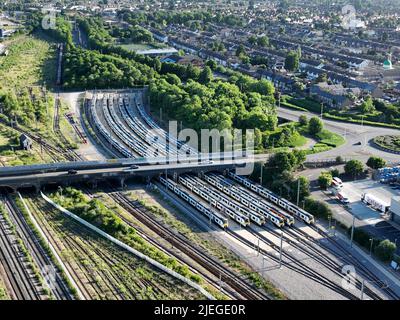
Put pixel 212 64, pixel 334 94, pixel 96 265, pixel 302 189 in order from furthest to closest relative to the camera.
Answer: pixel 212 64 → pixel 334 94 → pixel 302 189 → pixel 96 265

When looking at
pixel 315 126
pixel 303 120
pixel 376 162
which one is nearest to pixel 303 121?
pixel 303 120

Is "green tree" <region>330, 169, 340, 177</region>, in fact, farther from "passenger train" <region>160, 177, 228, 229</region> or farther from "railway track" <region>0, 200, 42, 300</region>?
"railway track" <region>0, 200, 42, 300</region>

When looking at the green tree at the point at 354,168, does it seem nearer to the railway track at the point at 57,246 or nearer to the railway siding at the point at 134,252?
the railway siding at the point at 134,252

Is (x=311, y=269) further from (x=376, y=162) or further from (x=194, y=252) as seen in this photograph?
(x=376, y=162)

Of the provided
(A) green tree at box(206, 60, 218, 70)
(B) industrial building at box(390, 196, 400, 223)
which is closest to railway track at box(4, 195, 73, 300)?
(B) industrial building at box(390, 196, 400, 223)

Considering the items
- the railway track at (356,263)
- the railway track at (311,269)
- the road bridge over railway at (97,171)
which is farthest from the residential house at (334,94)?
the railway track at (311,269)

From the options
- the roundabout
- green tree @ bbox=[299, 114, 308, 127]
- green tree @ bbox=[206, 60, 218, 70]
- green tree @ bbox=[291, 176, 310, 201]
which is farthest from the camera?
green tree @ bbox=[206, 60, 218, 70]

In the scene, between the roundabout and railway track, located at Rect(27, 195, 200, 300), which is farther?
the roundabout
